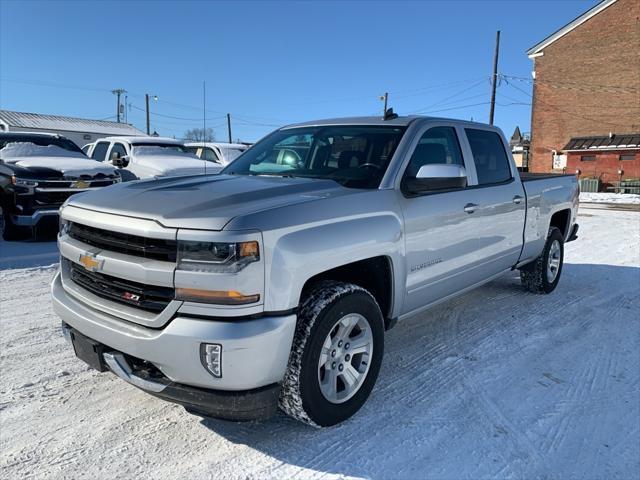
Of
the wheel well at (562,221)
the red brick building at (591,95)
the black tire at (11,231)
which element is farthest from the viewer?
the red brick building at (591,95)

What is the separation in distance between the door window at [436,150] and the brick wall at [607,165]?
105ft

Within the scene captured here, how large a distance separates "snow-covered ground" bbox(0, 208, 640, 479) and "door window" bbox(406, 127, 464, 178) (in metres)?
1.58

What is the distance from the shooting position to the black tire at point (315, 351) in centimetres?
270

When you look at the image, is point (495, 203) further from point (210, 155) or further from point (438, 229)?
point (210, 155)

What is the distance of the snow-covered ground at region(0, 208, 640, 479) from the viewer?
8.69ft

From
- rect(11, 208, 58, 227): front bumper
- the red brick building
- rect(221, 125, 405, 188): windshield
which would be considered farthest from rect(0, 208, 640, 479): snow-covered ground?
the red brick building

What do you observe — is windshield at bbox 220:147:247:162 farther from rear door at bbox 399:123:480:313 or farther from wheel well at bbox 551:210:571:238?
rear door at bbox 399:123:480:313

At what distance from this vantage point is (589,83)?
33406mm

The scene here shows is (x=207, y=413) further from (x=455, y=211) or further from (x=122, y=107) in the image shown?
(x=122, y=107)

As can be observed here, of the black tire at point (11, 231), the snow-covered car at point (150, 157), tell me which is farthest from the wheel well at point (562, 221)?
the black tire at point (11, 231)

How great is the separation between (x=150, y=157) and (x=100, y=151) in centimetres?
251

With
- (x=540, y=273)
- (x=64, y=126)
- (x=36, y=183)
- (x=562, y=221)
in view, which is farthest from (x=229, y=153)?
(x=64, y=126)

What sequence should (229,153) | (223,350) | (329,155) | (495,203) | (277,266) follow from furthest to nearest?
(229,153)
(495,203)
(329,155)
(277,266)
(223,350)

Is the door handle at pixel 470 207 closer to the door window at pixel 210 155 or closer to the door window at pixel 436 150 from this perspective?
the door window at pixel 436 150
